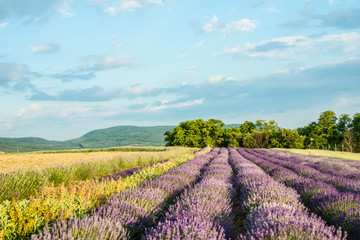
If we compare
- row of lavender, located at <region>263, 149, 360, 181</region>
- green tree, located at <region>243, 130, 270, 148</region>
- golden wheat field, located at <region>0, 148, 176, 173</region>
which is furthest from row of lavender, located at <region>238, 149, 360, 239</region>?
green tree, located at <region>243, 130, 270, 148</region>

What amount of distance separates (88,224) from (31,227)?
939 millimetres

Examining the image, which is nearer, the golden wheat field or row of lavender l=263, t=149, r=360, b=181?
the golden wheat field

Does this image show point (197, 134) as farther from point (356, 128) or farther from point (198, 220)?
point (198, 220)

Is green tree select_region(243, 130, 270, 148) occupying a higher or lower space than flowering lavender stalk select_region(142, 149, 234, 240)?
lower

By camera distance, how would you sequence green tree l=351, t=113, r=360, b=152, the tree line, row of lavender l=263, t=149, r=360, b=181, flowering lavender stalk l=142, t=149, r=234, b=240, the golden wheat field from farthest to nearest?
the tree line, green tree l=351, t=113, r=360, b=152, row of lavender l=263, t=149, r=360, b=181, the golden wheat field, flowering lavender stalk l=142, t=149, r=234, b=240

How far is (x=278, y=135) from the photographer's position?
4756cm

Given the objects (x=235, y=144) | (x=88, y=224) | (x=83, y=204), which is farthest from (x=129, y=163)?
(x=235, y=144)

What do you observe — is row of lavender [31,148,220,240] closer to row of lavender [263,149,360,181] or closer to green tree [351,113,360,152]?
row of lavender [263,149,360,181]

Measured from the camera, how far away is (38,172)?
6.68m

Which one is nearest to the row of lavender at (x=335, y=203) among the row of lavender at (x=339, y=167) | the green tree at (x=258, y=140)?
the row of lavender at (x=339, y=167)

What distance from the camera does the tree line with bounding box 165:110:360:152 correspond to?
1774 inches

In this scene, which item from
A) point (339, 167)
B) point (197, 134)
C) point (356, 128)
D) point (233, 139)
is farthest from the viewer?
point (197, 134)

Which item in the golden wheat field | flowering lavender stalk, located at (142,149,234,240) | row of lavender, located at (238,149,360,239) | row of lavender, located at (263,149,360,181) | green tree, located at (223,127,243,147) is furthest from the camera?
green tree, located at (223,127,243,147)

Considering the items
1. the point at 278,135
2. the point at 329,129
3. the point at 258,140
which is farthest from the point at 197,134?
the point at 329,129
